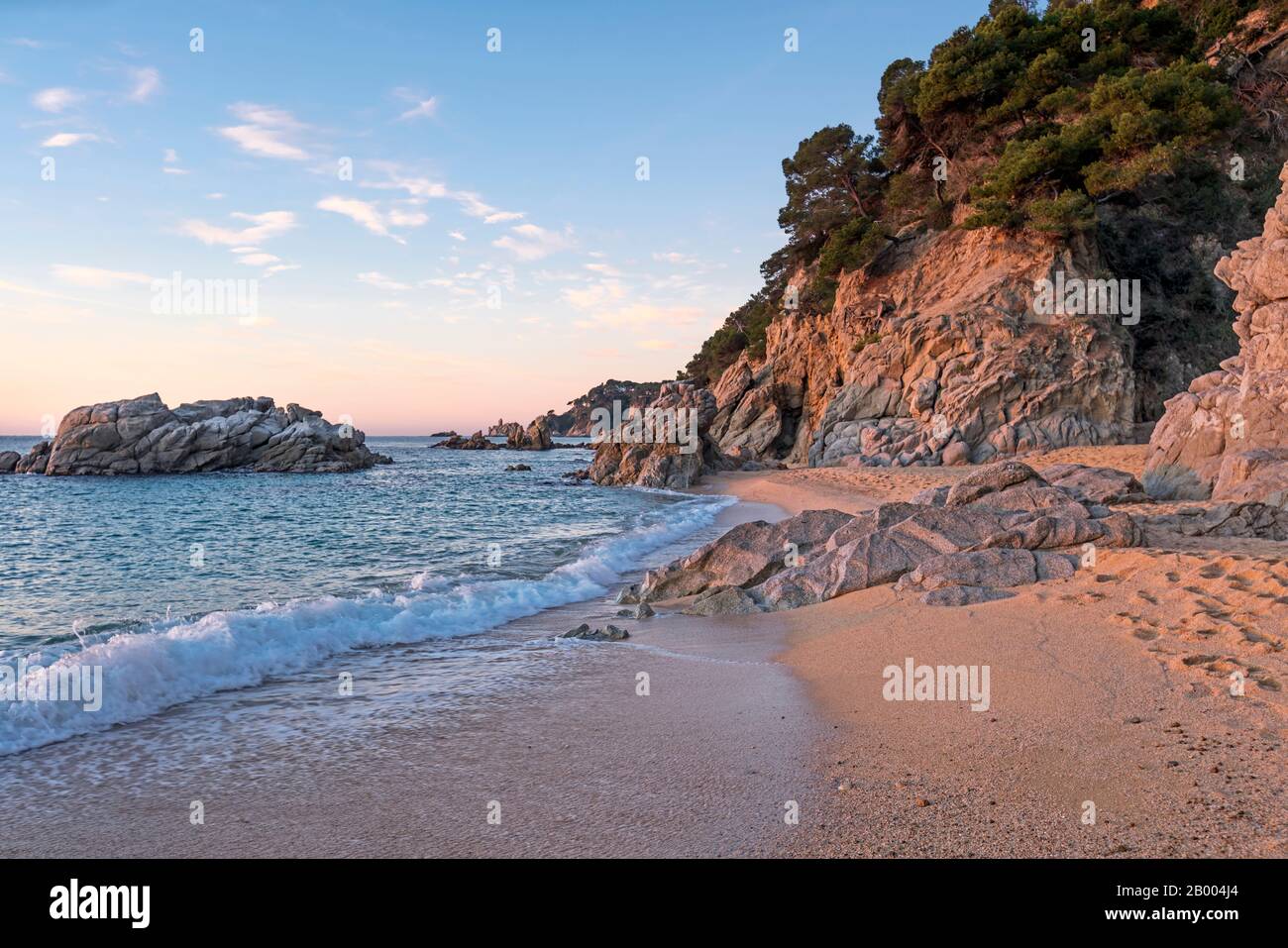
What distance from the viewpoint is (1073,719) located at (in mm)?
5293

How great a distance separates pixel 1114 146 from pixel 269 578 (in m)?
34.3

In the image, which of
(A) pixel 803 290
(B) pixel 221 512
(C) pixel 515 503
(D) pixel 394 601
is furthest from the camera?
(A) pixel 803 290

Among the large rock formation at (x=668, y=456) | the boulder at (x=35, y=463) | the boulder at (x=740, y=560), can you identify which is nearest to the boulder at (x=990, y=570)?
the boulder at (x=740, y=560)

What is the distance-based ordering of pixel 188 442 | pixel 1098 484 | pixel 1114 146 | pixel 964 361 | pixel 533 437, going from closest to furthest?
pixel 1098 484 < pixel 1114 146 < pixel 964 361 < pixel 188 442 < pixel 533 437

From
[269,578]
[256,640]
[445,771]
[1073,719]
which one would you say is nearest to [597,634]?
[256,640]

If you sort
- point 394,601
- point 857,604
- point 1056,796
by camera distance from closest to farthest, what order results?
point 1056,796
point 857,604
point 394,601

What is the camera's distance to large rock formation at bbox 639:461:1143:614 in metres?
9.35

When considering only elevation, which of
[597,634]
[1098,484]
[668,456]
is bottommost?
[597,634]

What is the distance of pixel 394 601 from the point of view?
11250 millimetres

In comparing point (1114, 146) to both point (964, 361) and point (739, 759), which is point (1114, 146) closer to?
point (964, 361)
